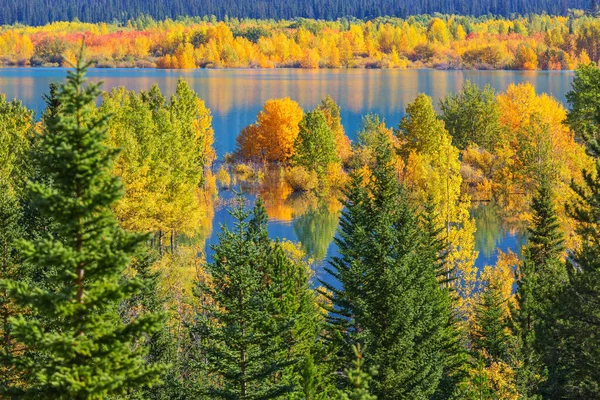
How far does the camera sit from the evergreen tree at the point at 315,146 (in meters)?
87.7

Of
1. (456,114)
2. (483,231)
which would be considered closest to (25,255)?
(483,231)

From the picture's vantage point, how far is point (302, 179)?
8694 cm

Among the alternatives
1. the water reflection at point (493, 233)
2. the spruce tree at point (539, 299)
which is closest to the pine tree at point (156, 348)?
the spruce tree at point (539, 299)

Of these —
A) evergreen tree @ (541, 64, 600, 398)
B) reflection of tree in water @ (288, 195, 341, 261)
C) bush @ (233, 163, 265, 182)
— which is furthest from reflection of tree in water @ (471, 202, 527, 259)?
evergreen tree @ (541, 64, 600, 398)

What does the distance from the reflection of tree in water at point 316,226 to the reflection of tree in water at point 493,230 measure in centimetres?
1221

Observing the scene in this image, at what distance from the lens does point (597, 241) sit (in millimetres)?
30984

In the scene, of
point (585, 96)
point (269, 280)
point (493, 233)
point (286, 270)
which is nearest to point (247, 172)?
point (493, 233)

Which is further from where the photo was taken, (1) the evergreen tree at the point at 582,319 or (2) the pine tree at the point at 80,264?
(1) the evergreen tree at the point at 582,319

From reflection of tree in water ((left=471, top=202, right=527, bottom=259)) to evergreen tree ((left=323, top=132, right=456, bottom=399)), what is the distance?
3493 cm

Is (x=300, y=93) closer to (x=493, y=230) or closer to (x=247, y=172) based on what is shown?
(x=247, y=172)

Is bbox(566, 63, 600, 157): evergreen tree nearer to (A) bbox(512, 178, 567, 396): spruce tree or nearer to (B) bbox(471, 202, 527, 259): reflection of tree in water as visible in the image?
(B) bbox(471, 202, 527, 259): reflection of tree in water

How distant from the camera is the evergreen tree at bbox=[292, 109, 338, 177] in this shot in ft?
288

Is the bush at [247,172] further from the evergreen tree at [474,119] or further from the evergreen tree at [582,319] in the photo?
the evergreen tree at [582,319]

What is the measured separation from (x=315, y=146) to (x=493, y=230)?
23.4m
